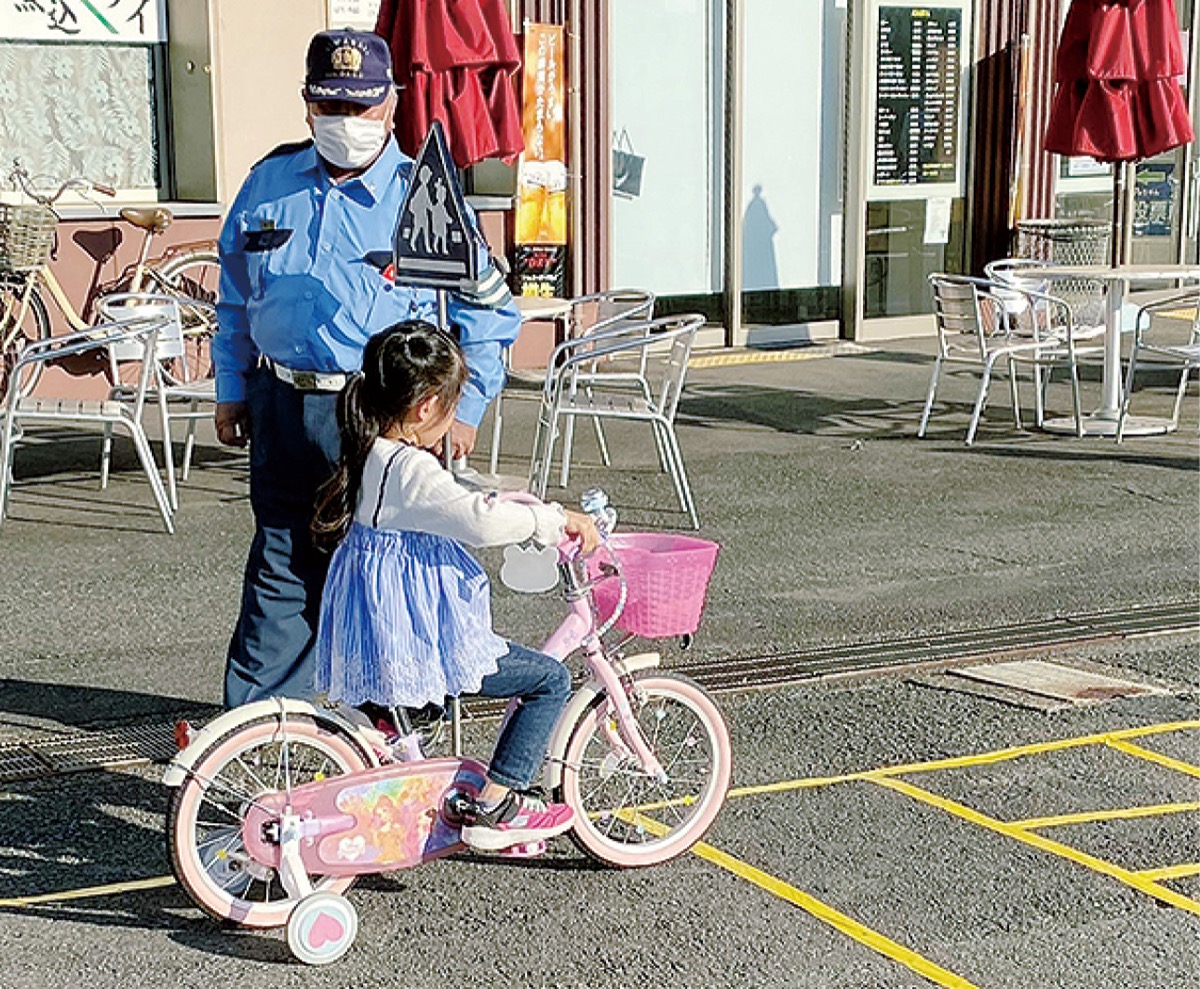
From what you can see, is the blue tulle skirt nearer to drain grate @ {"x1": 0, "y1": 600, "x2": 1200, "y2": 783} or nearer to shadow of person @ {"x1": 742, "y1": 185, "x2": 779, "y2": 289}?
drain grate @ {"x1": 0, "y1": 600, "x2": 1200, "y2": 783}

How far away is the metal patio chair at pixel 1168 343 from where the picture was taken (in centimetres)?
1097

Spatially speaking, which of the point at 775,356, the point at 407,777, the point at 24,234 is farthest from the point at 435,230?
the point at 775,356

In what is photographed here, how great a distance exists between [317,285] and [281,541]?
0.69 meters

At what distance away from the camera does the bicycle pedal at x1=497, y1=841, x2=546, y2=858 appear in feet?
15.3

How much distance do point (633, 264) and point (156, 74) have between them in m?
3.68

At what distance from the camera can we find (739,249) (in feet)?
47.5

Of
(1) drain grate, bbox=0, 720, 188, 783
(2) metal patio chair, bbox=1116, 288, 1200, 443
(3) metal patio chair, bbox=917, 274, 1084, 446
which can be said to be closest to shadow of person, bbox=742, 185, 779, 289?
(2) metal patio chair, bbox=1116, 288, 1200, 443

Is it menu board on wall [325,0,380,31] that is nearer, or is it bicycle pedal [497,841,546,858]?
bicycle pedal [497,841,546,858]

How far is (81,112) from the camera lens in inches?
487

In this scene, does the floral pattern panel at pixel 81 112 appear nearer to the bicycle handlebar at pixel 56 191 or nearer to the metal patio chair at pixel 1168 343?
the bicycle handlebar at pixel 56 191

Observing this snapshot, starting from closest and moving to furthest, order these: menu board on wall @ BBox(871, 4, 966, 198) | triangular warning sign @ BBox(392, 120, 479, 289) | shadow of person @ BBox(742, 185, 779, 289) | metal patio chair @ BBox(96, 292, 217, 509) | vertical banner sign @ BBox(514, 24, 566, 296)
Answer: triangular warning sign @ BBox(392, 120, 479, 289) < metal patio chair @ BBox(96, 292, 217, 509) < vertical banner sign @ BBox(514, 24, 566, 296) < shadow of person @ BBox(742, 185, 779, 289) < menu board on wall @ BBox(871, 4, 966, 198)

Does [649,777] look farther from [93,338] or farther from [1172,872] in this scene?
[93,338]

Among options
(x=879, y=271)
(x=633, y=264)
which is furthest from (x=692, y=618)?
(x=879, y=271)

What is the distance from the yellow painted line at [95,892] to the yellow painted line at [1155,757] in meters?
2.83
